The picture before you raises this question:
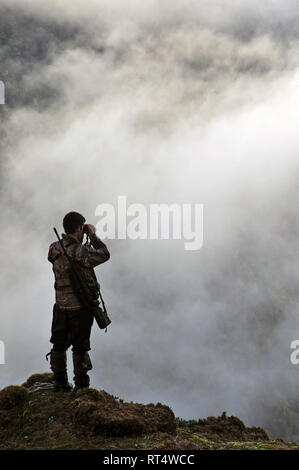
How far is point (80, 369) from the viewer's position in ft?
33.1

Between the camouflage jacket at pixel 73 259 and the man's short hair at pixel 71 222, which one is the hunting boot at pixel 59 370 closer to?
the camouflage jacket at pixel 73 259

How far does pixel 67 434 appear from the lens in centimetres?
788

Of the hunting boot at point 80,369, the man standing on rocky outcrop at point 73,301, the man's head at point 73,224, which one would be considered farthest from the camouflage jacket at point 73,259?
the hunting boot at point 80,369

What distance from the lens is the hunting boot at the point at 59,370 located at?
10.4 metres

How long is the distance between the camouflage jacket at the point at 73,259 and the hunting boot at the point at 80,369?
133cm

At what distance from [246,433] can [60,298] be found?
6129 millimetres

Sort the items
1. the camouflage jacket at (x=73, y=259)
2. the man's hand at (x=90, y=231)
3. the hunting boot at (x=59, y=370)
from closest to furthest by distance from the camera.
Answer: the camouflage jacket at (x=73, y=259) < the man's hand at (x=90, y=231) < the hunting boot at (x=59, y=370)

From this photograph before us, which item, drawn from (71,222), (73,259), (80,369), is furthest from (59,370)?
(71,222)

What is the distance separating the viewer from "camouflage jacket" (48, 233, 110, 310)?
989cm

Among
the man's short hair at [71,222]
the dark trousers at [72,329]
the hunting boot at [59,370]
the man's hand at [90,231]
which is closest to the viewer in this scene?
the dark trousers at [72,329]

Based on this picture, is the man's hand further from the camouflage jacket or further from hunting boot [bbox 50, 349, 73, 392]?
hunting boot [bbox 50, 349, 73, 392]

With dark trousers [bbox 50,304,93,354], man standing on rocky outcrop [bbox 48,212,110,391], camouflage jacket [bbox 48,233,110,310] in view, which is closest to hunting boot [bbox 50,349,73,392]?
man standing on rocky outcrop [bbox 48,212,110,391]
